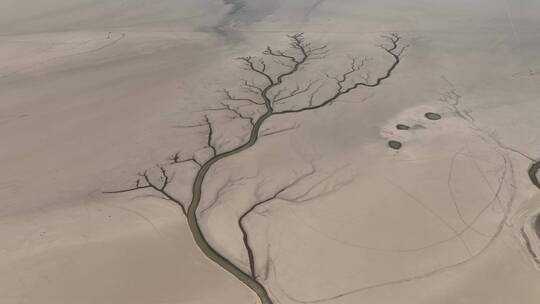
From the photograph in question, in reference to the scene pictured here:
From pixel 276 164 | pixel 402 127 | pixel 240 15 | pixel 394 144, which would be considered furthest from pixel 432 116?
pixel 240 15

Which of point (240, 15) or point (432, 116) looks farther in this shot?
point (240, 15)

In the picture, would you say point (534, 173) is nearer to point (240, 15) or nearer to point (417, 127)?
point (417, 127)

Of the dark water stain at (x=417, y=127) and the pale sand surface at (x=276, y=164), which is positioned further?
the dark water stain at (x=417, y=127)

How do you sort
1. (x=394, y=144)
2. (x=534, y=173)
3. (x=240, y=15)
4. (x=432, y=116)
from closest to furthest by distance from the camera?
1. (x=534, y=173)
2. (x=394, y=144)
3. (x=432, y=116)
4. (x=240, y=15)

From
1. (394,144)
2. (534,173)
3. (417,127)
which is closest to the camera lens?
(534,173)

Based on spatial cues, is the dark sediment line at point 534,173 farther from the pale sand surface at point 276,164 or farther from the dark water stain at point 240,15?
the dark water stain at point 240,15

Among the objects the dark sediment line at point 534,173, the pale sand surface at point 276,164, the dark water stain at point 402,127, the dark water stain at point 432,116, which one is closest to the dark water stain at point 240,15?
the pale sand surface at point 276,164

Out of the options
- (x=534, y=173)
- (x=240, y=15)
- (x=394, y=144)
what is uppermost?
(x=240, y=15)

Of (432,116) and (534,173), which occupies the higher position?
(432,116)

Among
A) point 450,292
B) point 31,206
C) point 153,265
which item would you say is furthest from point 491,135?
point 31,206

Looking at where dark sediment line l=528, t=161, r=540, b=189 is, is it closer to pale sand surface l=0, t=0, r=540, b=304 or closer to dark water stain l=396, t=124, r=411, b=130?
pale sand surface l=0, t=0, r=540, b=304
